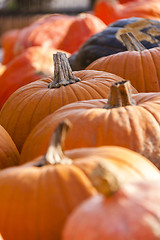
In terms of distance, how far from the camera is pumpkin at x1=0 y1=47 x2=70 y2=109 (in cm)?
324

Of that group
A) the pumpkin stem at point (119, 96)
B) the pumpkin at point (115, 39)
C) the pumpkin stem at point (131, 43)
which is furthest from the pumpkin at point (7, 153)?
the pumpkin at point (115, 39)

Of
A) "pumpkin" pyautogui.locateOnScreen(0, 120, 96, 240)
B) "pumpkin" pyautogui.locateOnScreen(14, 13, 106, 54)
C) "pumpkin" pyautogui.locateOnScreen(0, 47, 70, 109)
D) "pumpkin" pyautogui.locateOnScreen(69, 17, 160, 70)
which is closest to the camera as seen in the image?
"pumpkin" pyautogui.locateOnScreen(0, 120, 96, 240)

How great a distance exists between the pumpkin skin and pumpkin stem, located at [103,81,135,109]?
26.0 inches

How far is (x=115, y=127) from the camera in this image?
4.80 ft

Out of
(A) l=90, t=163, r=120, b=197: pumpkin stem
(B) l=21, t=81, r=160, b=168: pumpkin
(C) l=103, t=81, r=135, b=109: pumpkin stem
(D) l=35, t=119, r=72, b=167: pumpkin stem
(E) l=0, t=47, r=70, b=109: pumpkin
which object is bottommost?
(E) l=0, t=47, r=70, b=109: pumpkin

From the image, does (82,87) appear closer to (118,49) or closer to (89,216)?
(118,49)

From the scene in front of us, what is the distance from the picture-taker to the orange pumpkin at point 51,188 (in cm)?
106

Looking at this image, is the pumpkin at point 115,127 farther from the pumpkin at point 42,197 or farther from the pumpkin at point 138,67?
the pumpkin at point 138,67

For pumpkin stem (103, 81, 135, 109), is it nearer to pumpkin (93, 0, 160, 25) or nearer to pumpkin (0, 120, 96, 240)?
pumpkin (0, 120, 96, 240)

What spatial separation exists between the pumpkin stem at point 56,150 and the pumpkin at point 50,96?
2.64 feet

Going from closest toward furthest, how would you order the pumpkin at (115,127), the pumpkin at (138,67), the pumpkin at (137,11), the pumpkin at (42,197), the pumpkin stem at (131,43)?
the pumpkin at (42,197)
the pumpkin at (115,127)
the pumpkin at (138,67)
the pumpkin stem at (131,43)
the pumpkin at (137,11)

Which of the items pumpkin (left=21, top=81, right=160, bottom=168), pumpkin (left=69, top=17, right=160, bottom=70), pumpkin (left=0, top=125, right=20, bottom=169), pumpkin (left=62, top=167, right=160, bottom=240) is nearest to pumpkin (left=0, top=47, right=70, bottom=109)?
pumpkin (left=69, top=17, right=160, bottom=70)

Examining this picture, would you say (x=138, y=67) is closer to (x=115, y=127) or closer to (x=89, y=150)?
(x=115, y=127)

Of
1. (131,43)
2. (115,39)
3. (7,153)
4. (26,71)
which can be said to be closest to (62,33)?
(26,71)
